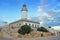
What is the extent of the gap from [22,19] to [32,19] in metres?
0.37

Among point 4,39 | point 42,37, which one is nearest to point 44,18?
point 42,37

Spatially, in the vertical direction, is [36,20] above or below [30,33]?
above

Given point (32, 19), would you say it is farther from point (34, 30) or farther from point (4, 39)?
point (4, 39)

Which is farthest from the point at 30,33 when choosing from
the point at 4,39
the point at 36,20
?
the point at 4,39

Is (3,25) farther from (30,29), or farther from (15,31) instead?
(30,29)

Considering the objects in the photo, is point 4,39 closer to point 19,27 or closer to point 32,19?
point 19,27

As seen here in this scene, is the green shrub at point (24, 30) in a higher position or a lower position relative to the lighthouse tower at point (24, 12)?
lower

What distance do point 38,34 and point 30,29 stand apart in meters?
0.32

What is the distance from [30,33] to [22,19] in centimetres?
55

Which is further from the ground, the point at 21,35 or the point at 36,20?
the point at 36,20

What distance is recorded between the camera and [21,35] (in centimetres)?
571

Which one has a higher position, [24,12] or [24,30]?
[24,12]

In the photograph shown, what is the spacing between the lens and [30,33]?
5676 millimetres

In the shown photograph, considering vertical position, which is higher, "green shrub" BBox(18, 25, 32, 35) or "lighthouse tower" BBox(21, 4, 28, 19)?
"lighthouse tower" BBox(21, 4, 28, 19)
